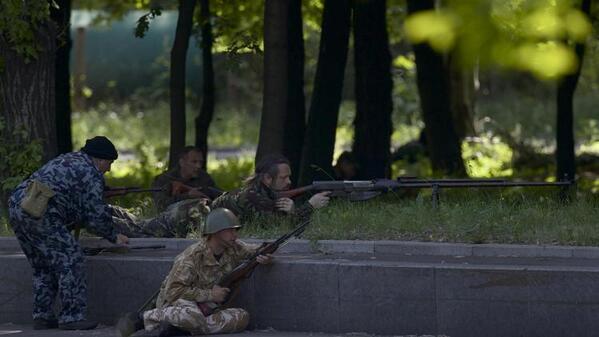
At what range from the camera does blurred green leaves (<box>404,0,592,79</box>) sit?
Answer: 10.3 metres

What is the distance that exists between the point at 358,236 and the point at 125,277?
77.1 inches

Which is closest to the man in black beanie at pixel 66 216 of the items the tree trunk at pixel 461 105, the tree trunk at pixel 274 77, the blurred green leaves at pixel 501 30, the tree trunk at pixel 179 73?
the blurred green leaves at pixel 501 30

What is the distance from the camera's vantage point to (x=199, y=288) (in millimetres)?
10500

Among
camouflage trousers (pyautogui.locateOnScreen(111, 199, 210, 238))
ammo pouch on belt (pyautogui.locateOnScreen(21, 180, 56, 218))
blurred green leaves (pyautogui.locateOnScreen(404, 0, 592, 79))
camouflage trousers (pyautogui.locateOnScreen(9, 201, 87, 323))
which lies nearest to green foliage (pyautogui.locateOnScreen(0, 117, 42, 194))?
camouflage trousers (pyautogui.locateOnScreen(111, 199, 210, 238))

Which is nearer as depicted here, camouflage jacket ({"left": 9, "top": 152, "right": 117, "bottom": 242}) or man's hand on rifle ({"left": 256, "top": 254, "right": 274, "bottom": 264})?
man's hand on rifle ({"left": 256, "top": 254, "right": 274, "bottom": 264})

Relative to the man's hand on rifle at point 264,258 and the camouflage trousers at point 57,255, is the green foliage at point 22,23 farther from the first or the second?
the man's hand on rifle at point 264,258

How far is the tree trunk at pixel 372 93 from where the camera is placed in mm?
18578

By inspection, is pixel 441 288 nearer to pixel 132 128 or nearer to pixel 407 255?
pixel 407 255

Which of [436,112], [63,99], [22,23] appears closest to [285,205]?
[22,23]

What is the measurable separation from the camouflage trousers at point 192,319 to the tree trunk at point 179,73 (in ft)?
26.6

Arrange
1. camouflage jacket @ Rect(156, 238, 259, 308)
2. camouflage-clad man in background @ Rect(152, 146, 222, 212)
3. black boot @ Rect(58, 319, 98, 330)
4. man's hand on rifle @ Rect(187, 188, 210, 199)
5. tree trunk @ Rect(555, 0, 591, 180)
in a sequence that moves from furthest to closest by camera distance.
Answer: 1. tree trunk @ Rect(555, 0, 591, 180)
2. camouflage-clad man in background @ Rect(152, 146, 222, 212)
3. man's hand on rifle @ Rect(187, 188, 210, 199)
4. black boot @ Rect(58, 319, 98, 330)
5. camouflage jacket @ Rect(156, 238, 259, 308)

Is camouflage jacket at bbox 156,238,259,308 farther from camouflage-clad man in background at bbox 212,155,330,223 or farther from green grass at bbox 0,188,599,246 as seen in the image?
camouflage-clad man in background at bbox 212,155,330,223

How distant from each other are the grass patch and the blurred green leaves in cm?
126

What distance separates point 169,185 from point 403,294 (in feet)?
15.7
